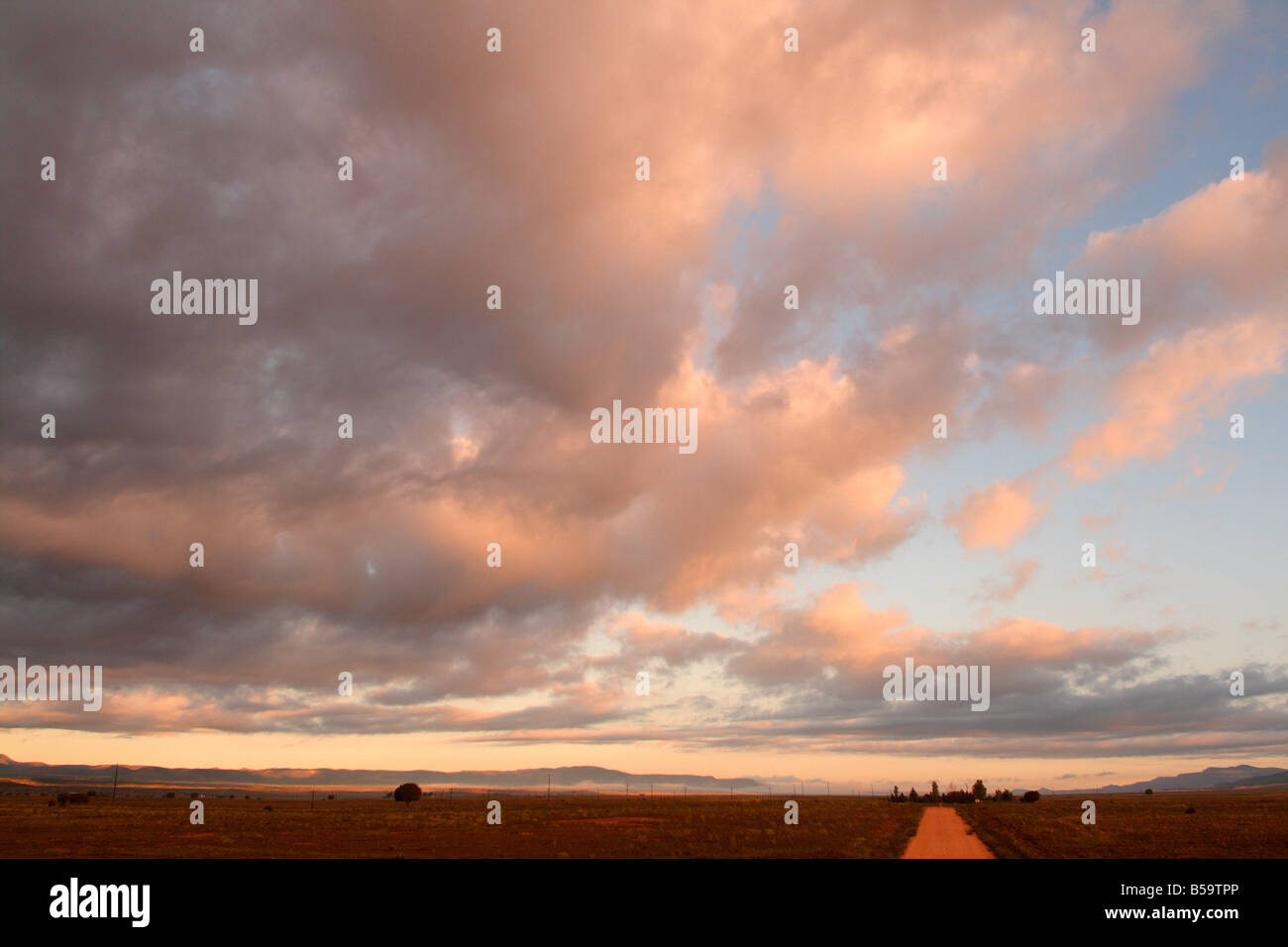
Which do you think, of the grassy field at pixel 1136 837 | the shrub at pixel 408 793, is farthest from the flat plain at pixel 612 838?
the shrub at pixel 408 793

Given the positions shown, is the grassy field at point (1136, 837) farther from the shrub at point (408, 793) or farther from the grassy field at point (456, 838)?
the shrub at point (408, 793)

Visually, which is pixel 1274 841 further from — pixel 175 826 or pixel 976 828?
pixel 175 826

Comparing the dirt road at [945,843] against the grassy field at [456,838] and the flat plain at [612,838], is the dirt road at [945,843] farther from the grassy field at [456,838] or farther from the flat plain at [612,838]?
the grassy field at [456,838]

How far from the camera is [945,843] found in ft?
150

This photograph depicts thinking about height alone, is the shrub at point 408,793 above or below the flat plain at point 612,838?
below

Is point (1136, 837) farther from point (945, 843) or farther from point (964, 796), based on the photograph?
point (964, 796)

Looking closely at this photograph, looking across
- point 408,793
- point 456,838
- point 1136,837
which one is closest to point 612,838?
point 456,838

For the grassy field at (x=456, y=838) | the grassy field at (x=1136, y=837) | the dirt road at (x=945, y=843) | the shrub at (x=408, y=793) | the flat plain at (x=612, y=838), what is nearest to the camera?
the dirt road at (x=945, y=843)

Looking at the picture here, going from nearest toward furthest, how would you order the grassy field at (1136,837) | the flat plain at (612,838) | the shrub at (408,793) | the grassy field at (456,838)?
the grassy field at (1136,837)
the flat plain at (612,838)
the grassy field at (456,838)
the shrub at (408,793)

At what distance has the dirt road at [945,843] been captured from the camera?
39.2 metres

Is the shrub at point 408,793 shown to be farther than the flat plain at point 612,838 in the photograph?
Yes
